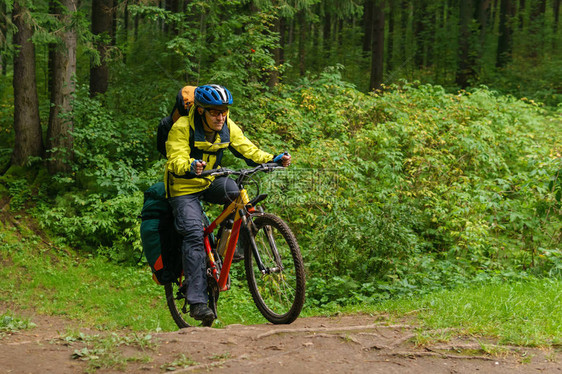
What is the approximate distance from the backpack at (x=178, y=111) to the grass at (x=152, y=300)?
2086 mm

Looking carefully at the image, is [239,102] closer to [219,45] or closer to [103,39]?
[219,45]

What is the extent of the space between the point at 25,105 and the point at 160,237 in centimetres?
773

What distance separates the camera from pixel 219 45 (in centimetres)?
1046

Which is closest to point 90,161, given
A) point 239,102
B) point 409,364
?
point 239,102

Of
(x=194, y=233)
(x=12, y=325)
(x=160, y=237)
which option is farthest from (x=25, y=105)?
(x=194, y=233)

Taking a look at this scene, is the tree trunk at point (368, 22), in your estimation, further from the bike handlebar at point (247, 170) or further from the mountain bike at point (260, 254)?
the mountain bike at point (260, 254)

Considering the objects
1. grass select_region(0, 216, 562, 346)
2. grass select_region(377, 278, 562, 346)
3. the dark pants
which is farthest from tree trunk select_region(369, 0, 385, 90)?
the dark pants

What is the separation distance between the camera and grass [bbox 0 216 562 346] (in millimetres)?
4551

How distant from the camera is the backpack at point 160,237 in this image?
557 cm

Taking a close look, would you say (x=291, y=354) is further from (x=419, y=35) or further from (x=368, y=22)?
(x=419, y=35)

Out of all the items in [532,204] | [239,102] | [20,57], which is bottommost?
[532,204]

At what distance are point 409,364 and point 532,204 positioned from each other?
6.09 m

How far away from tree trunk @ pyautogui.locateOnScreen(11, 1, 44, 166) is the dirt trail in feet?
25.8

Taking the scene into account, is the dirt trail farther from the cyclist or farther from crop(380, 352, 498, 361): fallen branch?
the cyclist
